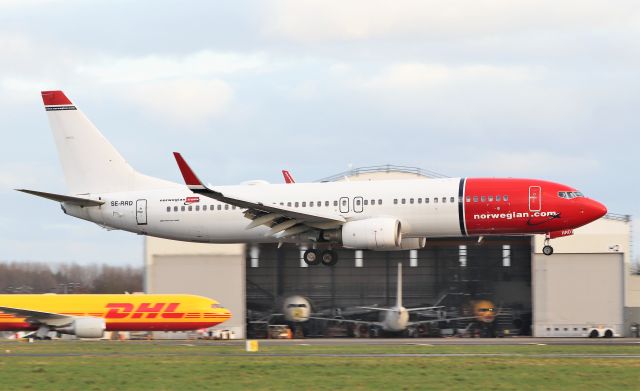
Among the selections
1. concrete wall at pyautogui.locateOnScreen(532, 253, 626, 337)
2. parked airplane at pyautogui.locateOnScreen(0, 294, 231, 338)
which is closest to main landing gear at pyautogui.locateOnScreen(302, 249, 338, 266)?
parked airplane at pyautogui.locateOnScreen(0, 294, 231, 338)

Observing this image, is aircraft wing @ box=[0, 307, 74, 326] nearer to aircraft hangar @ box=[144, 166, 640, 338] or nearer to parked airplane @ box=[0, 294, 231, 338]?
parked airplane @ box=[0, 294, 231, 338]

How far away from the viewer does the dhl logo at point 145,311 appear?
62.3 m

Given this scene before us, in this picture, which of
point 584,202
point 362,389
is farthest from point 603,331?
point 362,389

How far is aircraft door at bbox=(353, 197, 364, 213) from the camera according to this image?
176 ft

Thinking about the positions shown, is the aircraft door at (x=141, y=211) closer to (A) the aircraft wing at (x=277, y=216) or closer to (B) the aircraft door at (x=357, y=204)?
(A) the aircraft wing at (x=277, y=216)

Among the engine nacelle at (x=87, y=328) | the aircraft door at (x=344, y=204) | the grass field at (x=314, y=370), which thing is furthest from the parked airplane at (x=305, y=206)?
the grass field at (x=314, y=370)

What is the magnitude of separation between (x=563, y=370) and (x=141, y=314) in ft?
104

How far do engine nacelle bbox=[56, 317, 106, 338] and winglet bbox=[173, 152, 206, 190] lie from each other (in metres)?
14.9

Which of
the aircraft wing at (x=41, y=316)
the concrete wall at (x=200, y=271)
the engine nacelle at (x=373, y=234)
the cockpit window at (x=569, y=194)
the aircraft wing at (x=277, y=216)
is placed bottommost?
the aircraft wing at (x=41, y=316)

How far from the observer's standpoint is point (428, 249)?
3371 inches

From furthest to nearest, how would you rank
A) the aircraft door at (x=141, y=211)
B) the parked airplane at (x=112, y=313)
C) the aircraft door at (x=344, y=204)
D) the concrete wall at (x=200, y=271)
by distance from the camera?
the concrete wall at (x=200, y=271) → the parked airplane at (x=112, y=313) → the aircraft door at (x=141, y=211) → the aircraft door at (x=344, y=204)

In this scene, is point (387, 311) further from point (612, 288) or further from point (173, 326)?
point (173, 326)

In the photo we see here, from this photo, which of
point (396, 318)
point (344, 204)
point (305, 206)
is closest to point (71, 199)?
point (305, 206)

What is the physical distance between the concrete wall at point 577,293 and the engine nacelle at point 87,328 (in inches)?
1322
